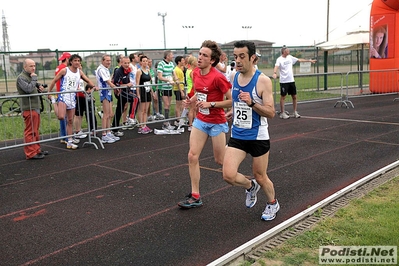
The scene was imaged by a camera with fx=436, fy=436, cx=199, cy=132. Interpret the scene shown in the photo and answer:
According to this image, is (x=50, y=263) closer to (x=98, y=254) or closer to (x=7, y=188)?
(x=98, y=254)

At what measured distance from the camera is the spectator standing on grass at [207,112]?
205 inches

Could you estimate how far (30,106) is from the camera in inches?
326

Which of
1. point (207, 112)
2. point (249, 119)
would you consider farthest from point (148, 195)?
point (249, 119)

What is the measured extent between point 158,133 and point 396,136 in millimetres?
5488

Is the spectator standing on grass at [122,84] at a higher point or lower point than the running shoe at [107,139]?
higher

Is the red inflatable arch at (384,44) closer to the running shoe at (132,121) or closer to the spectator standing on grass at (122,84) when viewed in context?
the running shoe at (132,121)

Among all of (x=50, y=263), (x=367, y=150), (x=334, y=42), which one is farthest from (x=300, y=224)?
(x=334, y=42)

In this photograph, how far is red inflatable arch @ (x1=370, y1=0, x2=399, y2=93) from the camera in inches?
730

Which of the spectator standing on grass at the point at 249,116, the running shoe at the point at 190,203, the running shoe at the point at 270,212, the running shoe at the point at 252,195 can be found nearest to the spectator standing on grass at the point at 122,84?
the running shoe at the point at 190,203

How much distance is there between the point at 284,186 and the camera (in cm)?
619

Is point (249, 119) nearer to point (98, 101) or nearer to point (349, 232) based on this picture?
point (349, 232)

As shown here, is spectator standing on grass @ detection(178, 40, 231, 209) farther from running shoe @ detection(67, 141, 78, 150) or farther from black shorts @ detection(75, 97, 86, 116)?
black shorts @ detection(75, 97, 86, 116)

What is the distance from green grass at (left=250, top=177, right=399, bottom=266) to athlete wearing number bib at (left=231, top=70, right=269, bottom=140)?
113cm

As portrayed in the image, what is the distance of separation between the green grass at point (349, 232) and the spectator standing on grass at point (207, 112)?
150 cm
